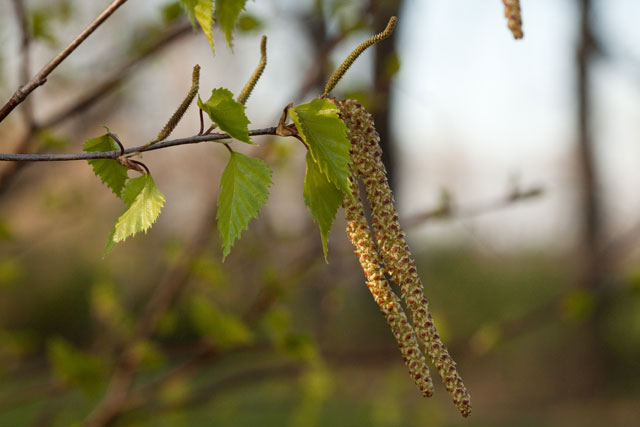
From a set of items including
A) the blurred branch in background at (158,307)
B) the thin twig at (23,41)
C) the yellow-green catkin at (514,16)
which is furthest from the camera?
the blurred branch in background at (158,307)

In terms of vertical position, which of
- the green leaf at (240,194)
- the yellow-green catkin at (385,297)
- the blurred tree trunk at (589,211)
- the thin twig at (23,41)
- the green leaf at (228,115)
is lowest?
the blurred tree trunk at (589,211)

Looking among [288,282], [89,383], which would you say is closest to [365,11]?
[288,282]

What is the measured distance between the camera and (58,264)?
1395 cm

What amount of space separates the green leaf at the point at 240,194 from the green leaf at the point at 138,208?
0.09 metres

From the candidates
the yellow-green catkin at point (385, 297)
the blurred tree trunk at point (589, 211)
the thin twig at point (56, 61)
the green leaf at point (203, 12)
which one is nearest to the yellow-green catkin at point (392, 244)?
the yellow-green catkin at point (385, 297)

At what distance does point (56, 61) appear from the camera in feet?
2.73

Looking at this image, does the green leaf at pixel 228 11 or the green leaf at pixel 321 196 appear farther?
the green leaf at pixel 321 196

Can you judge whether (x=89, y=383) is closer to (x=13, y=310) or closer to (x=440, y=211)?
(x=440, y=211)

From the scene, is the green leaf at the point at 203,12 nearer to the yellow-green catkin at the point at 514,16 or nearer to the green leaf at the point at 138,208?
the green leaf at the point at 138,208

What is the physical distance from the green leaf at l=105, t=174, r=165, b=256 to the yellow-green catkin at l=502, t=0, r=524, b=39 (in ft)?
1.72

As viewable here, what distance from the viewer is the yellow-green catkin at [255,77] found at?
915 mm

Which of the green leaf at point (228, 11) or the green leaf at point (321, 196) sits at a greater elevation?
the green leaf at point (228, 11)

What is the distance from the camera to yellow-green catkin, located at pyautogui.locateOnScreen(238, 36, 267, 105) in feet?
3.00

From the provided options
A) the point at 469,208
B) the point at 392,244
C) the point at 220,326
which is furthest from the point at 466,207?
the point at 392,244
